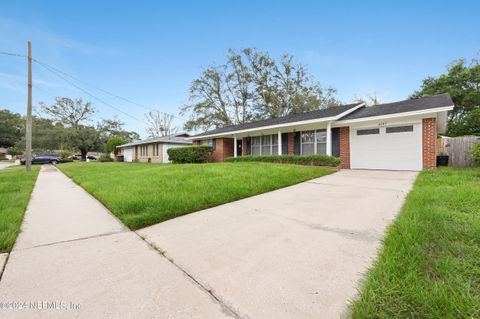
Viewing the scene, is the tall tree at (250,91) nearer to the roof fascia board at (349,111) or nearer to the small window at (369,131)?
the roof fascia board at (349,111)

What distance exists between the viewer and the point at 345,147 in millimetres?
11289

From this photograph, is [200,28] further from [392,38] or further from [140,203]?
[140,203]

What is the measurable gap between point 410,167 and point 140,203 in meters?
10.8

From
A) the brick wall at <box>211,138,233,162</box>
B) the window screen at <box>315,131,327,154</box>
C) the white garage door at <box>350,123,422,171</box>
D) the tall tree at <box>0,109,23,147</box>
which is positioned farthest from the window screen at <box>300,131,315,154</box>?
the tall tree at <box>0,109,23,147</box>

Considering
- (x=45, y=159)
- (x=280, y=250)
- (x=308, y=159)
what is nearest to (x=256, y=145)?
(x=308, y=159)

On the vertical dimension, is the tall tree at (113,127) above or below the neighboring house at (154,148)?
above

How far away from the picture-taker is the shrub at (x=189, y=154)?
15945 mm

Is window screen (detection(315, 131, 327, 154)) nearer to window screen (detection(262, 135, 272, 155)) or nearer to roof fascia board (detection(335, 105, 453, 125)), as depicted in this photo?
roof fascia board (detection(335, 105, 453, 125))

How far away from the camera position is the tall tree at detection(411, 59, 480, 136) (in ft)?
62.6

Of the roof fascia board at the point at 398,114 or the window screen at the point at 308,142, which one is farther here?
the window screen at the point at 308,142

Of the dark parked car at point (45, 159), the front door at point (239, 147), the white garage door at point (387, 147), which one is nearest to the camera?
the white garage door at point (387, 147)

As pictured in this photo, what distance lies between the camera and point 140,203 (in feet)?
13.1

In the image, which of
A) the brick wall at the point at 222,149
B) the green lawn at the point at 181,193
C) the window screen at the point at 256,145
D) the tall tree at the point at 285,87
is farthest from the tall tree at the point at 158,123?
the green lawn at the point at 181,193

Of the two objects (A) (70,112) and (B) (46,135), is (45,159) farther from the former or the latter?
(A) (70,112)
